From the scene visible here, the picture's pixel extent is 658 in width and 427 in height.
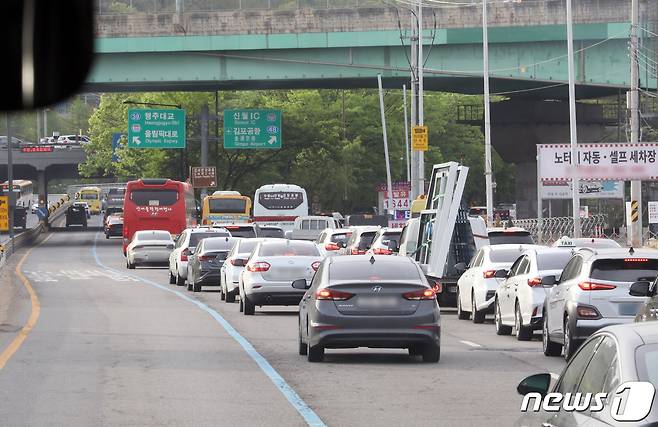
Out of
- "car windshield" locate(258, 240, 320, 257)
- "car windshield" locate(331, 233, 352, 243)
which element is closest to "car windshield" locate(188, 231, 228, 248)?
"car windshield" locate(331, 233, 352, 243)

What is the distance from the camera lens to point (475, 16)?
209 feet

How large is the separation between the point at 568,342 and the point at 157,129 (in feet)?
206

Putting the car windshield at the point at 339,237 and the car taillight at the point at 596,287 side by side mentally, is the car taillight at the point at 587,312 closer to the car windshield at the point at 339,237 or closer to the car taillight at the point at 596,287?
the car taillight at the point at 596,287

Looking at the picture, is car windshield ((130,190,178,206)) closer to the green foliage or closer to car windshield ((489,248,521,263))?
the green foliage

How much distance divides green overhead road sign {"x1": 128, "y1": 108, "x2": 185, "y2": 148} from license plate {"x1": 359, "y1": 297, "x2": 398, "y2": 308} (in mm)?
61850

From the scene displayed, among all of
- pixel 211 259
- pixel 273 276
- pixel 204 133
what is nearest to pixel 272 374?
pixel 273 276

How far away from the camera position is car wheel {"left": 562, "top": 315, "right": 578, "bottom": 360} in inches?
752

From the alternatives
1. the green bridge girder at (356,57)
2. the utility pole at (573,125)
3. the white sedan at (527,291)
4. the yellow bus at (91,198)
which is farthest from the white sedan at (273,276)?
the yellow bus at (91,198)

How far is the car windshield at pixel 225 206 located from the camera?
7481cm

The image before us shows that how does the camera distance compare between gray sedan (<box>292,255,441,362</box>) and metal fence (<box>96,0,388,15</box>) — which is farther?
metal fence (<box>96,0,388,15</box>)

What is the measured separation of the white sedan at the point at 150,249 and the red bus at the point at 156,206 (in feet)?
33.1

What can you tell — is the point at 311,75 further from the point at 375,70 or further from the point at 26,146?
the point at 26,146

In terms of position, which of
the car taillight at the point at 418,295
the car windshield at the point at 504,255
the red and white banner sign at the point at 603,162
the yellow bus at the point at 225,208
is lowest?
the car taillight at the point at 418,295
